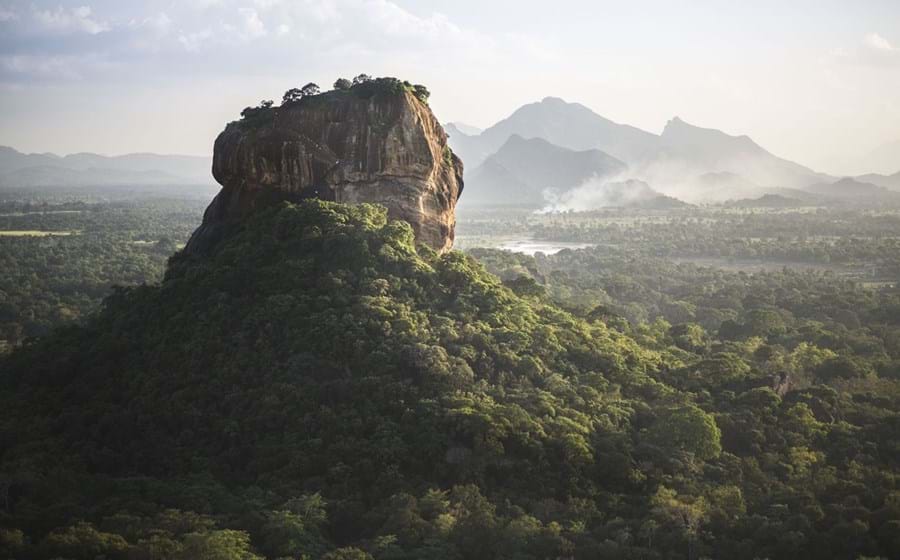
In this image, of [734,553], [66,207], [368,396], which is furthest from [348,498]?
[66,207]

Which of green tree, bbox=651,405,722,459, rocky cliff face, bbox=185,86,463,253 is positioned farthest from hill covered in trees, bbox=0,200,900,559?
rocky cliff face, bbox=185,86,463,253

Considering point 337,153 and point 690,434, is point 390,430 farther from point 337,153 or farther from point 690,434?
point 337,153

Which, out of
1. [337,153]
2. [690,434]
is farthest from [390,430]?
[337,153]

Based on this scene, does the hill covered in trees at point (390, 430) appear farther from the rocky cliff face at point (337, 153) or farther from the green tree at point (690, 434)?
the rocky cliff face at point (337, 153)

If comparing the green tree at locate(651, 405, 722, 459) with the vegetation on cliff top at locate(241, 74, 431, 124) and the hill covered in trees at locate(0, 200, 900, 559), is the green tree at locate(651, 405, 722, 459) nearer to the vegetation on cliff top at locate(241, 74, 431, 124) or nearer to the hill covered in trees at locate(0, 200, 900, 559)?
the hill covered in trees at locate(0, 200, 900, 559)

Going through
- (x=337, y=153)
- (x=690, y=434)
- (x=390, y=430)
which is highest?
(x=337, y=153)

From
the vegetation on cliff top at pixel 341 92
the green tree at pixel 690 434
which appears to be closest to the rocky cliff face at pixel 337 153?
the vegetation on cliff top at pixel 341 92

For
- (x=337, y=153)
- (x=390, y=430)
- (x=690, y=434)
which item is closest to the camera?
(x=390, y=430)
